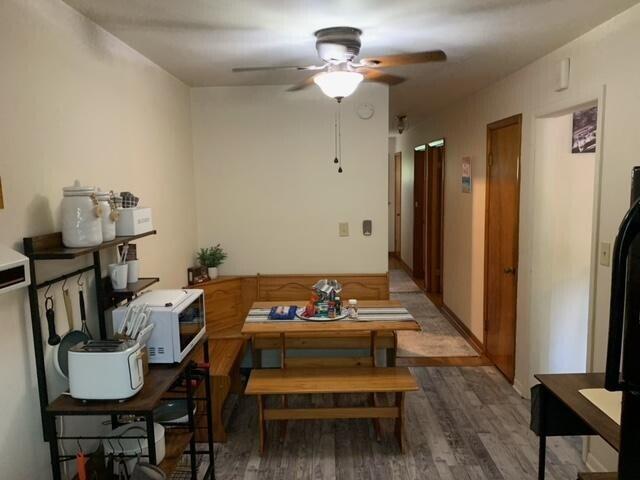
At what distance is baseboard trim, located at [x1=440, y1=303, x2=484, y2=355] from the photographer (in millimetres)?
4658

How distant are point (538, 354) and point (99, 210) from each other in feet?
10.1

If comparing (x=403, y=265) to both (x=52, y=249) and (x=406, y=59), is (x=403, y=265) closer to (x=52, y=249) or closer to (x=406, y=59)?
(x=406, y=59)

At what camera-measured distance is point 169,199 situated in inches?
136

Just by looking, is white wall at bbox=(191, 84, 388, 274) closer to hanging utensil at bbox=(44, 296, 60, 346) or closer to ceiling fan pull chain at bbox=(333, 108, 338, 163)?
ceiling fan pull chain at bbox=(333, 108, 338, 163)

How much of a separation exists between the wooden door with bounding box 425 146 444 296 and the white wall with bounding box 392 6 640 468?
1.20 feet

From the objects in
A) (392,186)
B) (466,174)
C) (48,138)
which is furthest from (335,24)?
(392,186)

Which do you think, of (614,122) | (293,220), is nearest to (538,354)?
(614,122)

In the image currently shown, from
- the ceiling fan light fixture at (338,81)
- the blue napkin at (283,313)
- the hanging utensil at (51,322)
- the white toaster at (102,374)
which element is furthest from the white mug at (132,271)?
the ceiling fan light fixture at (338,81)

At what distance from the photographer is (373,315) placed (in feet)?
10.3

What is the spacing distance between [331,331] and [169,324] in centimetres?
105

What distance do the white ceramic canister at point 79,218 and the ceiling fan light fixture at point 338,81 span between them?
1.27m

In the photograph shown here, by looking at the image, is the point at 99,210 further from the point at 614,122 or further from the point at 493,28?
the point at 614,122

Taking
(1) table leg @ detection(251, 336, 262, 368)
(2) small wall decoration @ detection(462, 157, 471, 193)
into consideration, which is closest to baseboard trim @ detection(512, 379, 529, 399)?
(2) small wall decoration @ detection(462, 157, 471, 193)

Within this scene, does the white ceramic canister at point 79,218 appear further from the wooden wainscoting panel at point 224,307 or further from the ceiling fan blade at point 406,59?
the wooden wainscoting panel at point 224,307
